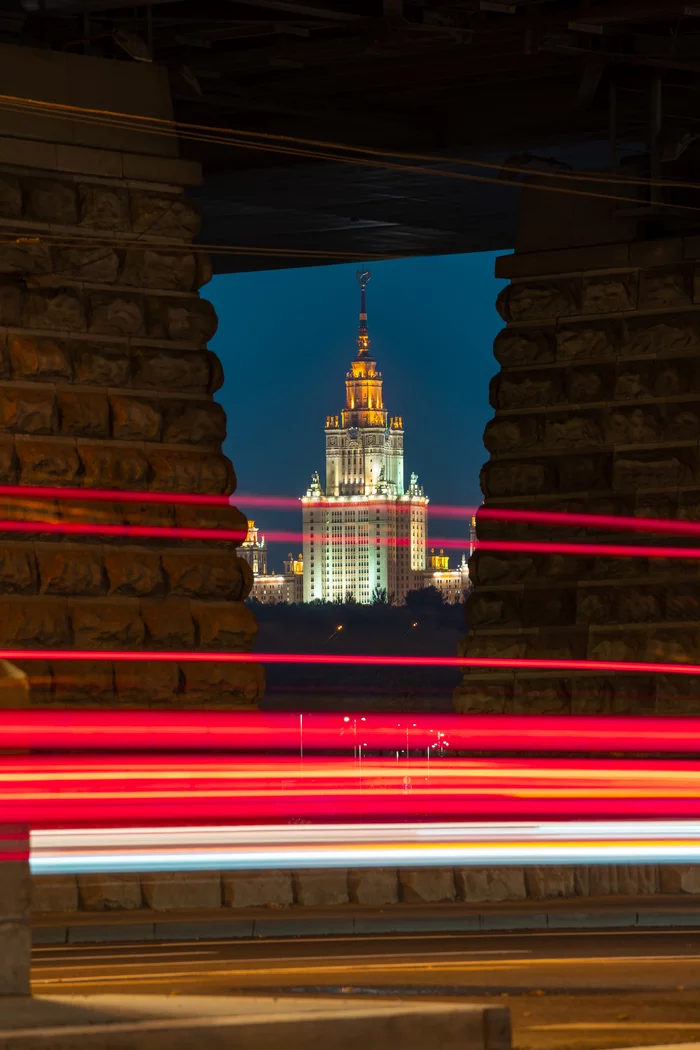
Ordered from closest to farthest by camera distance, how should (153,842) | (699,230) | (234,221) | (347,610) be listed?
(153,842) < (699,230) < (234,221) < (347,610)

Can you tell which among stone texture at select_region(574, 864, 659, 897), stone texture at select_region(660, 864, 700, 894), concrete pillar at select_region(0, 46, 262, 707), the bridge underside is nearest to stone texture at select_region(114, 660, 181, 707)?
concrete pillar at select_region(0, 46, 262, 707)

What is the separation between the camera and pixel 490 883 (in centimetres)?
1884

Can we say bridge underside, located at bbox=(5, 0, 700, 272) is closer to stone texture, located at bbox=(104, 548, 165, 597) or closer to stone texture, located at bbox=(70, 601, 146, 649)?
stone texture, located at bbox=(104, 548, 165, 597)

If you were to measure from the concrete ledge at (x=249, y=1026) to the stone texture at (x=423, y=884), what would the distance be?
8.62 meters

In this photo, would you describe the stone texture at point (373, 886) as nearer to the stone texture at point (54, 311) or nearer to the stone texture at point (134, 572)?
the stone texture at point (134, 572)

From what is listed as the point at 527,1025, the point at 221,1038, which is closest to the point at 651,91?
the point at 527,1025

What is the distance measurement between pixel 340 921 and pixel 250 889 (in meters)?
0.98

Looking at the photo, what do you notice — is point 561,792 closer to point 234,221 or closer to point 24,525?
point 24,525

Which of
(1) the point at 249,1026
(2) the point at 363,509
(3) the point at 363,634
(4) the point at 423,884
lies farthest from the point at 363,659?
(3) the point at 363,634

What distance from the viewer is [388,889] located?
1852cm

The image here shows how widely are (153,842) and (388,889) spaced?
2.18m

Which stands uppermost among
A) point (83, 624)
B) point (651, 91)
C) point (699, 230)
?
point (651, 91)

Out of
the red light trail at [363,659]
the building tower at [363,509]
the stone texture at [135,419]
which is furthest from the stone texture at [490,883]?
the building tower at [363,509]

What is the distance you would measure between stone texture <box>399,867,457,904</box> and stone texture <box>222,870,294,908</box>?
3.70ft
